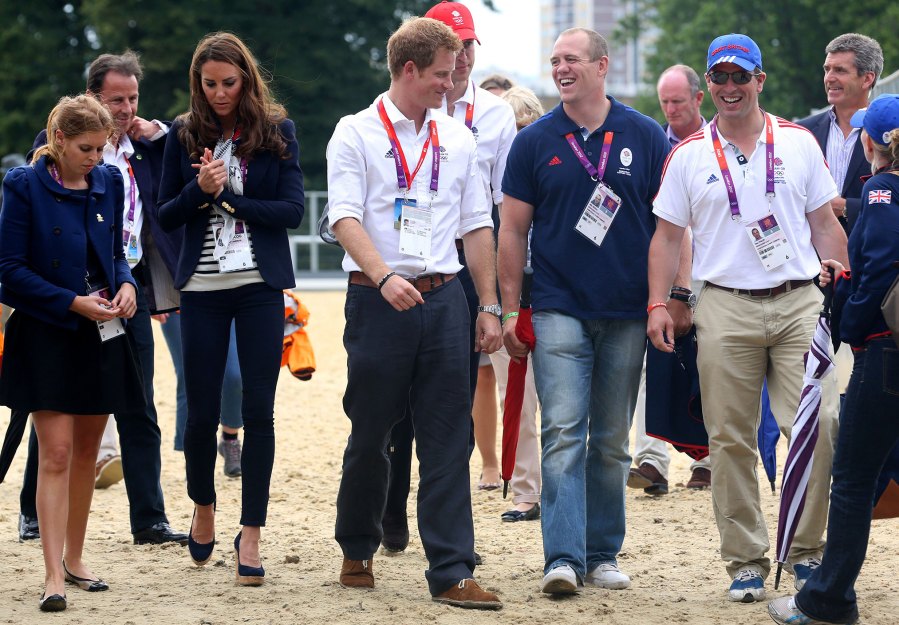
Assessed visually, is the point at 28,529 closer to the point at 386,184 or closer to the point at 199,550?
the point at 199,550

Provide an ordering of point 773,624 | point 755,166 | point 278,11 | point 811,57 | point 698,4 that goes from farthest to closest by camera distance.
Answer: point 698,4
point 811,57
point 278,11
point 755,166
point 773,624

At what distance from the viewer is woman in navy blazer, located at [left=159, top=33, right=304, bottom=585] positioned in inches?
236

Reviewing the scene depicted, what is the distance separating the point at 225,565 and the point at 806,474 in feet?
8.59

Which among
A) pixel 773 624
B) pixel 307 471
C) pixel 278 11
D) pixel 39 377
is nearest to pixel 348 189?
pixel 39 377

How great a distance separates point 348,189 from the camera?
565cm

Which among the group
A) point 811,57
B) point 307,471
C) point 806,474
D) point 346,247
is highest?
point 811,57

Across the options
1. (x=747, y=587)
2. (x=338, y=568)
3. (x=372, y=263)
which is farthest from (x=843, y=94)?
(x=338, y=568)

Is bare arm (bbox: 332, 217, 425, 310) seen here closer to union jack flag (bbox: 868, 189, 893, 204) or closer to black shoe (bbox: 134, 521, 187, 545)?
union jack flag (bbox: 868, 189, 893, 204)

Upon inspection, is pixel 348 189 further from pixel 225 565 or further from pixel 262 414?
pixel 225 565

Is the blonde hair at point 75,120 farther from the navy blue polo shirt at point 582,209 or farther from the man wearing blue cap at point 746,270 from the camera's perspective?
the man wearing blue cap at point 746,270

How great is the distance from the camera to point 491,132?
22.1 feet

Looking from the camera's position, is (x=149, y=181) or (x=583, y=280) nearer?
(x=583, y=280)

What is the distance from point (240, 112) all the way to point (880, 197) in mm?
2664

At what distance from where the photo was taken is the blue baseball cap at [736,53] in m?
5.77
